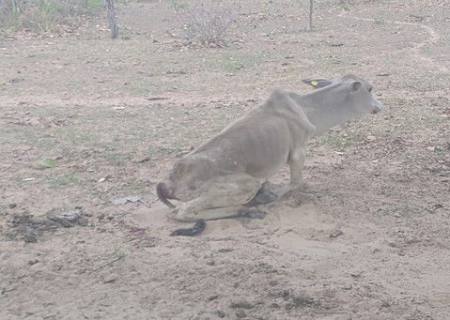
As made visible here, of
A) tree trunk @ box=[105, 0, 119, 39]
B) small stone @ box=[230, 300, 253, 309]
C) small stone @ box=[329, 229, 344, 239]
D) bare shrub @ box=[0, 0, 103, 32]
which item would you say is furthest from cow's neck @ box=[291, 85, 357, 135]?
bare shrub @ box=[0, 0, 103, 32]

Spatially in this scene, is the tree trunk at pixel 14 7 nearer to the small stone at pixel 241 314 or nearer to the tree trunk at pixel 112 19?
the tree trunk at pixel 112 19

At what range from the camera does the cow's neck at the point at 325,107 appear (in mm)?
6039

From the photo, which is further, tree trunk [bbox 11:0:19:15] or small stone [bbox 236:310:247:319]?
tree trunk [bbox 11:0:19:15]

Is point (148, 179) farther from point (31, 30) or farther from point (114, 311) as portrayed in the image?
point (31, 30)

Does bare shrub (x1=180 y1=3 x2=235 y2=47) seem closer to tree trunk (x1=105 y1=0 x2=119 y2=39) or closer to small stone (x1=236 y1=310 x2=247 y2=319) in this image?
tree trunk (x1=105 y1=0 x2=119 y2=39)

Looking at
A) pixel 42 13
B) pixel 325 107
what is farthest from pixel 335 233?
pixel 42 13

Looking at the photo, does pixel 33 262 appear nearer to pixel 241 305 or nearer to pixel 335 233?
pixel 241 305

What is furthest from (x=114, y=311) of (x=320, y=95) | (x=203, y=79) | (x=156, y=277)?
(x=203, y=79)

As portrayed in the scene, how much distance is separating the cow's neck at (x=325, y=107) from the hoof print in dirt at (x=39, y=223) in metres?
2.17

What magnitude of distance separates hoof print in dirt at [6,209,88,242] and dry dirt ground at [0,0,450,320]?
0.06ft

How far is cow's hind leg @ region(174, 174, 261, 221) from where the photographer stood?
16.9 ft

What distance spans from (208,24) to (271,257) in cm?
839

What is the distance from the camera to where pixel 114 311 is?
398 centimetres

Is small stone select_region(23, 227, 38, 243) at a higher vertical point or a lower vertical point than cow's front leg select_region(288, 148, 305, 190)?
lower
